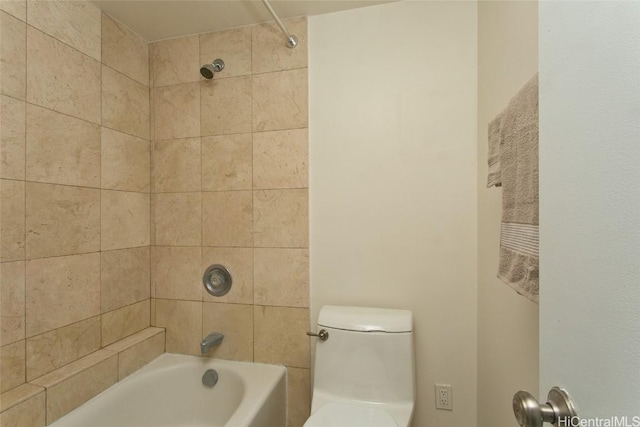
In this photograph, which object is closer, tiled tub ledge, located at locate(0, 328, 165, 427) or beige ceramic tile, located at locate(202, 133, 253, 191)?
tiled tub ledge, located at locate(0, 328, 165, 427)

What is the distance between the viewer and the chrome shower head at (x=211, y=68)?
1557mm

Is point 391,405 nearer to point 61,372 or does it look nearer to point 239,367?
point 239,367

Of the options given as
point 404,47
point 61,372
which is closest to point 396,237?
point 404,47

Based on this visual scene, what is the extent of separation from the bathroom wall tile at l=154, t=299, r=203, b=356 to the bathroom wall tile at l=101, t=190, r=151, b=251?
0.41 metres

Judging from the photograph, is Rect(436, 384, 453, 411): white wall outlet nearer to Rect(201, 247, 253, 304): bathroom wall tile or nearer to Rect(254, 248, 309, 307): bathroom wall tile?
Rect(254, 248, 309, 307): bathroom wall tile

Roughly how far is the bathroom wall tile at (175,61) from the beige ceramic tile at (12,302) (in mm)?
1196

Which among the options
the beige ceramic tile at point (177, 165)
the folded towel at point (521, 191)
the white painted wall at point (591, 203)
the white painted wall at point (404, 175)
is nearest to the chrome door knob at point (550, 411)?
the white painted wall at point (591, 203)

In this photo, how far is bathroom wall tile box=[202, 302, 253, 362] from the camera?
1640mm

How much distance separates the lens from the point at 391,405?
130cm

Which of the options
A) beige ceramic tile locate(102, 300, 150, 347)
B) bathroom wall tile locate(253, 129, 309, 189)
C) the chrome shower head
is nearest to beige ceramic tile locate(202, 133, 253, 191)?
bathroom wall tile locate(253, 129, 309, 189)

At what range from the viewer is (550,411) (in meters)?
0.47

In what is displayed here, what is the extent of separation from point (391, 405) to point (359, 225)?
2.69ft

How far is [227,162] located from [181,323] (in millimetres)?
985

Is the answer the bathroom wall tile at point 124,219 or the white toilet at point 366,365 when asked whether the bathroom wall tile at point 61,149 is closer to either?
the bathroom wall tile at point 124,219
